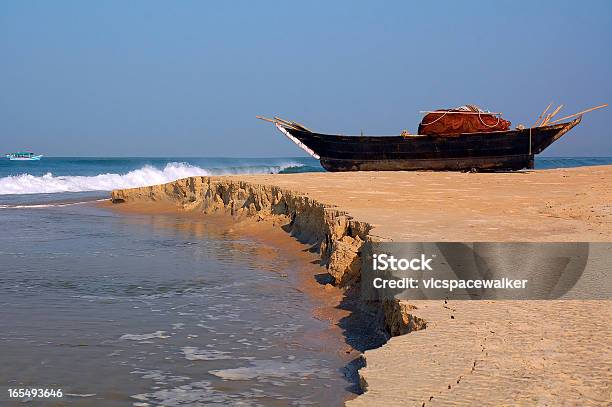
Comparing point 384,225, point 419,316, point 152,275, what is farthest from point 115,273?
point 419,316

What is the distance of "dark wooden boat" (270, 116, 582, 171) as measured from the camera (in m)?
22.5

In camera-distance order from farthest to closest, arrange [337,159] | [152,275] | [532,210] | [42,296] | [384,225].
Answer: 1. [337,159]
2. [532,210]
3. [152,275]
4. [384,225]
5. [42,296]

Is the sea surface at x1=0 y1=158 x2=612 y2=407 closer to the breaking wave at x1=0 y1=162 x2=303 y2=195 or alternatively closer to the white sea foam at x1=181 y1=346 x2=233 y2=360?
the white sea foam at x1=181 y1=346 x2=233 y2=360

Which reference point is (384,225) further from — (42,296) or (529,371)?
(529,371)

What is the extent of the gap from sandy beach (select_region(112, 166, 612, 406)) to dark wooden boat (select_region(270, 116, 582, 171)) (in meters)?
6.13

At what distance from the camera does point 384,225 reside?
7680mm

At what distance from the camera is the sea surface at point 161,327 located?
4410 mm

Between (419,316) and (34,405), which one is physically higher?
(419,316)

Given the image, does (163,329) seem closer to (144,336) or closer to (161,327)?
(161,327)

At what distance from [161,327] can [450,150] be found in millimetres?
18553

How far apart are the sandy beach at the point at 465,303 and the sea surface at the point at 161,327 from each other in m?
0.65

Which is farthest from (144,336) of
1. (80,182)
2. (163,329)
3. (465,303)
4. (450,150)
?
(80,182)

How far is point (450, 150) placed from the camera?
76.4 feet

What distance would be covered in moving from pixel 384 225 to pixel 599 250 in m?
2.25
